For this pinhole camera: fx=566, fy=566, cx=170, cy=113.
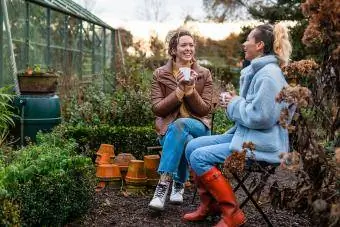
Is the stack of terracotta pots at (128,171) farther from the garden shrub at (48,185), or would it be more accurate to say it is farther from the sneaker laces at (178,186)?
the garden shrub at (48,185)

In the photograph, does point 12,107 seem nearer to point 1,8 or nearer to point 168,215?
point 1,8

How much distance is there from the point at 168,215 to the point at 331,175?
1.82 m

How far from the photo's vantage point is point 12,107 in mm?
7145

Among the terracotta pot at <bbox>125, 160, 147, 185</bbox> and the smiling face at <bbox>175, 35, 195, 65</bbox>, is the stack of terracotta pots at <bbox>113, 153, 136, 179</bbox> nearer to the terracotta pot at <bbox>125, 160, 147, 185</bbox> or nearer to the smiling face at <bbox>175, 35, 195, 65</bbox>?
the terracotta pot at <bbox>125, 160, 147, 185</bbox>

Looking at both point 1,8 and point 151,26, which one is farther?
point 151,26

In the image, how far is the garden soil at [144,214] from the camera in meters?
4.46

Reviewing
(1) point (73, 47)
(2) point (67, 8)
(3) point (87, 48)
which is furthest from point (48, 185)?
(3) point (87, 48)

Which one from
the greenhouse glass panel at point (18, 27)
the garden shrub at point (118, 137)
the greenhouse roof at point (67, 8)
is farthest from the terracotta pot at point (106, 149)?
the greenhouse roof at point (67, 8)

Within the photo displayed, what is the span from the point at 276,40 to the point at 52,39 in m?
7.81

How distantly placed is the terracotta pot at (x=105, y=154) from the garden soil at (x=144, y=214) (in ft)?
1.82

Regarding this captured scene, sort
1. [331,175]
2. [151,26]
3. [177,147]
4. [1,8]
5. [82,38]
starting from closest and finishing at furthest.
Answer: [331,175] < [177,147] < [1,8] < [82,38] < [151,26]

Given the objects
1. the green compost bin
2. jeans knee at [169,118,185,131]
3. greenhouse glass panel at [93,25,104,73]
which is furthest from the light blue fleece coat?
greenhouse glass panel at [93,25,104,73]

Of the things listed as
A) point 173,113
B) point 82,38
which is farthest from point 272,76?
point 82,38

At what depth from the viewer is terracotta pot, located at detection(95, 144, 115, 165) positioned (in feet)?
19.4
